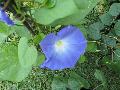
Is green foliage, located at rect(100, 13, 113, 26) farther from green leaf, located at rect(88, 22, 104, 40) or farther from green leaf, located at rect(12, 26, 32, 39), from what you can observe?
green leaf, located at rect(12, 26, 32, 39)

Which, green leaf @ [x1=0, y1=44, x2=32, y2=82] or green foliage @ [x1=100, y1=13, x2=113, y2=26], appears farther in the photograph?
green foliage @ [x1=100, y1=13, x2=113, y2=26]

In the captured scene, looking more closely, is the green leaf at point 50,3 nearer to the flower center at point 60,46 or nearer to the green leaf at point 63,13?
the green leaf at point 63,13

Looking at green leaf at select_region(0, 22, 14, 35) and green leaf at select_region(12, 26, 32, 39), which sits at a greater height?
green leaf at select_region(0, 22, 14, 35)

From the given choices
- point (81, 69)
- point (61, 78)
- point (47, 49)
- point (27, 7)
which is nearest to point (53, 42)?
point (47, 49)

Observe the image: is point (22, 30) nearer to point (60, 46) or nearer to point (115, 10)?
point (60, 46)

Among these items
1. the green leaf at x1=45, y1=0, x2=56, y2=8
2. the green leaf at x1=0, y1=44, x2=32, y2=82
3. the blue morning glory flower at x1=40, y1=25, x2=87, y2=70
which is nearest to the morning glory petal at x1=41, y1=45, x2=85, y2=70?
the blue morning glory flower at x1=40, y1=25, x2=87, y2=70

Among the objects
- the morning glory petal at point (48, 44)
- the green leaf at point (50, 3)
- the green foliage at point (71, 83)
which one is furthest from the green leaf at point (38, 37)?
the green foliage at point (71, 83)

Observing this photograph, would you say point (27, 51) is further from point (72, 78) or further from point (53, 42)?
point (72, 78)
